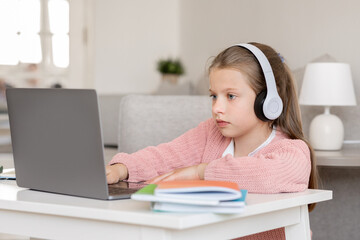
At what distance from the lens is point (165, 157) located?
165 centimetres

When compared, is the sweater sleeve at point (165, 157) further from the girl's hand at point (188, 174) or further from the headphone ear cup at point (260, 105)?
the headphone ear cup at point (260, 105)

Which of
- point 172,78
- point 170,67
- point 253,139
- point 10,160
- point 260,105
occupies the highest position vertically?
point 260,105

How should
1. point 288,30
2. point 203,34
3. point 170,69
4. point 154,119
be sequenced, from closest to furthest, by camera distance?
1. point 154,119
2. point 288,30
3. point 203,34
4. point 170,69

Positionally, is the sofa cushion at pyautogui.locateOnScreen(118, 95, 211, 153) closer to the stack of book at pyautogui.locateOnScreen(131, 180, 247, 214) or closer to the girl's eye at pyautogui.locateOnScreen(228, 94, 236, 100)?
the girl's eye at pyautogui.locateOnScreen(228, 94, 236, 100)

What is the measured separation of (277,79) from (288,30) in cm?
204

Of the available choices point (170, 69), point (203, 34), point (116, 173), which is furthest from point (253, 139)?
point (170, 69)

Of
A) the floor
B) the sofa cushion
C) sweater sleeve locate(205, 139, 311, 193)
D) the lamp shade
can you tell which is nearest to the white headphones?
sweater sleeve locate(205, 139, 311, 193)

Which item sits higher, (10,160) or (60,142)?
(60,142)

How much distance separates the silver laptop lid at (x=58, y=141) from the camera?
3.60 ft

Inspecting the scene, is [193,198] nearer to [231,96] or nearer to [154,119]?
[231,96]

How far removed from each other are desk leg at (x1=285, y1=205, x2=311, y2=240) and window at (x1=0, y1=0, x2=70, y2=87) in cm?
433

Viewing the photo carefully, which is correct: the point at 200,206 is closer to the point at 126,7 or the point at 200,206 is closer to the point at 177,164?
the point at 177,164

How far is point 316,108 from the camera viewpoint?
9.99 ft

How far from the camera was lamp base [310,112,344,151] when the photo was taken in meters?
2.76
